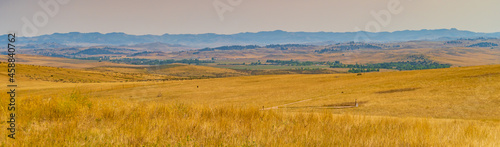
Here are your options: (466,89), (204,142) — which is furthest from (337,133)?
(466,89)

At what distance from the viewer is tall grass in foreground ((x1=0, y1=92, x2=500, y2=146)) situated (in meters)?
5.96

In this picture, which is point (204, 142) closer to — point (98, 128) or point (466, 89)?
point (98, 128)

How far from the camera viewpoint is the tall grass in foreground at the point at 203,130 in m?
5.96

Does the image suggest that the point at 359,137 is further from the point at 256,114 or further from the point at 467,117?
the point at 467,117

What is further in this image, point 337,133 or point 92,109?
point 92,109

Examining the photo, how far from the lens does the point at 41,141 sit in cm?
580

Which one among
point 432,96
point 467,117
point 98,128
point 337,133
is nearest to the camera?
point 337,133

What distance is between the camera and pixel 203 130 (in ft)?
22.2

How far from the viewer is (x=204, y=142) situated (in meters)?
5.95

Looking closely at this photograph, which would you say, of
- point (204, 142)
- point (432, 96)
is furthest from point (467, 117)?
point (204, 142)

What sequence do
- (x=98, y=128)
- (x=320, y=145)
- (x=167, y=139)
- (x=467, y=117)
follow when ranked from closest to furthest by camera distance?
(x=320, y=145)
(x=167, y=139)
(x=98, y=128)
(x=467, y=117)

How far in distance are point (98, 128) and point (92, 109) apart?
229cm

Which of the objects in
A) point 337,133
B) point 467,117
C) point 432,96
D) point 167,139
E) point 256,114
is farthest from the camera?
point 432,96

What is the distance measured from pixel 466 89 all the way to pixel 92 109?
15.6 meters
